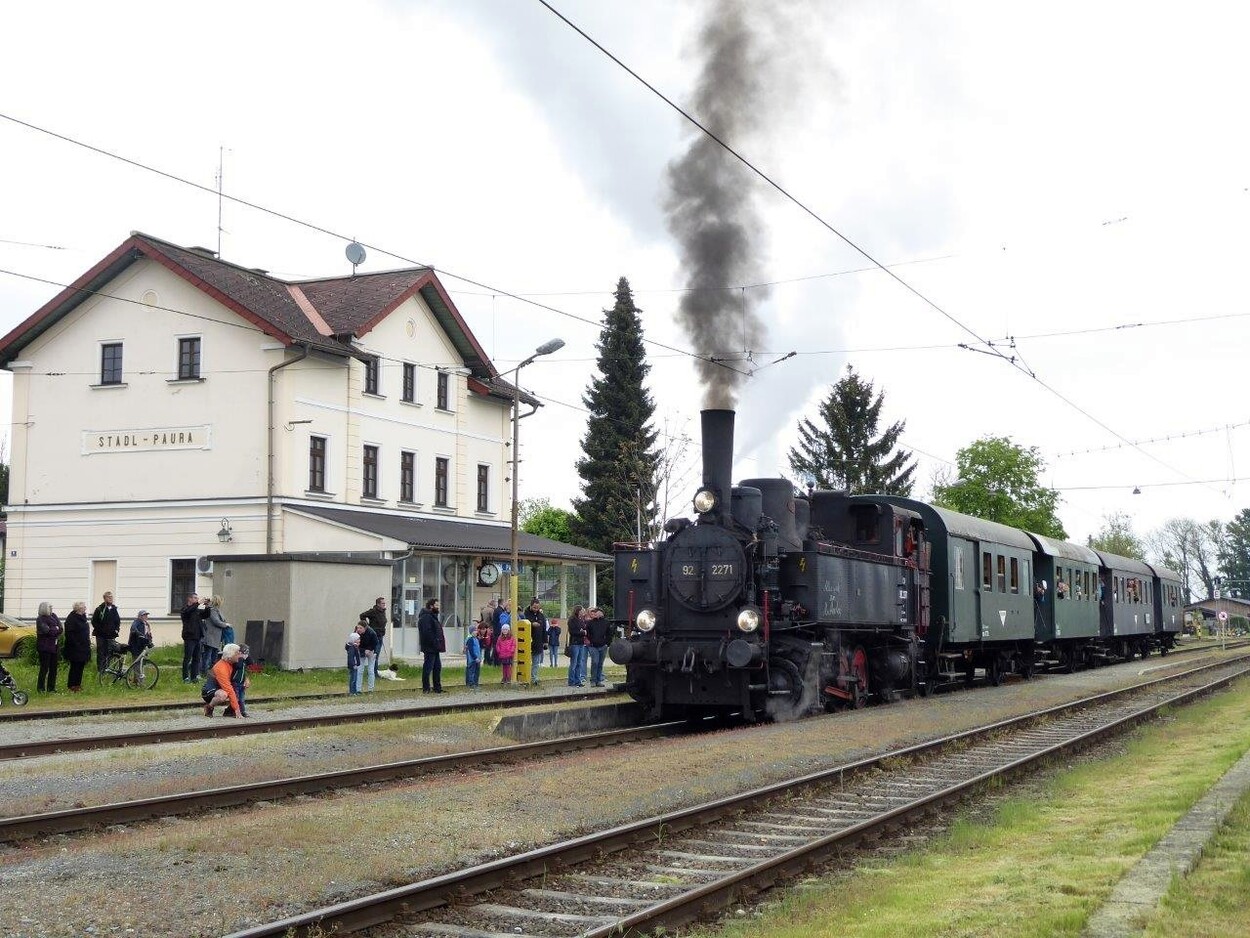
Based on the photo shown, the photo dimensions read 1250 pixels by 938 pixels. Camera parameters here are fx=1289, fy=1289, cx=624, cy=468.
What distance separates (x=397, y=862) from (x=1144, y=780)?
7939 mm

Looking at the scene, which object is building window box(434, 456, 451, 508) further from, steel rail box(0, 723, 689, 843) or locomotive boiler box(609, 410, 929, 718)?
steel rail box(0, 723, 689, 843)

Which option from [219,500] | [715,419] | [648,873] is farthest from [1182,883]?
[219,500]

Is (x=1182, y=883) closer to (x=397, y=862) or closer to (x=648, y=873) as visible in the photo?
(x=648, y=873)

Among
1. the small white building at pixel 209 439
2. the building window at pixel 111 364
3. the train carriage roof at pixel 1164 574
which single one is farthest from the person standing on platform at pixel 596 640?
the train carriage roof at pixel 1164 574

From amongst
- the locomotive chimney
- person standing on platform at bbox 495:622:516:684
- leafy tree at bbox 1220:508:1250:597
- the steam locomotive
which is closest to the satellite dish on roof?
person standing on platform at bbox 495:622:516:684

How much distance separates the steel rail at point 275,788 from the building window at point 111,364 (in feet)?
76.3

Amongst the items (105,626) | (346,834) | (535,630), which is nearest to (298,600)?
(105,626)

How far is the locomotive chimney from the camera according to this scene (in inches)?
648

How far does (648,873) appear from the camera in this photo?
8219mm

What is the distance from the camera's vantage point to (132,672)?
2286 centimetres

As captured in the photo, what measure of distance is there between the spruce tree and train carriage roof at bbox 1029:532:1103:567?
69.7 feet

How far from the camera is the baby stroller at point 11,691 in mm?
19109

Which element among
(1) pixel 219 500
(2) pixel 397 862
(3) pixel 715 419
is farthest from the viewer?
(1) pixel 219 500

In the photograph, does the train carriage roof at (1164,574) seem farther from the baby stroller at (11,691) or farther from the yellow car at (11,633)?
the baby stroller at (11,691)
